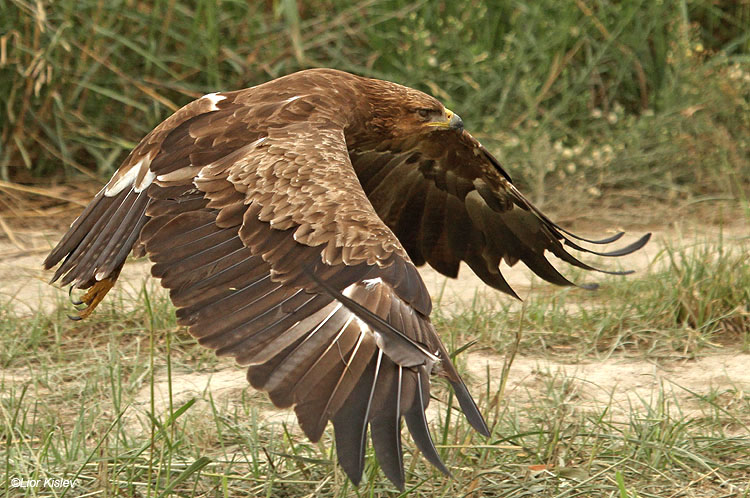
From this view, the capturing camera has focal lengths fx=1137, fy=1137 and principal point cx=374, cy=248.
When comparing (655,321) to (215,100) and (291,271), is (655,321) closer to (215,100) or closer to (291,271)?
(215,100)

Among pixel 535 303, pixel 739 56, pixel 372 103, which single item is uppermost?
pixel 739 56

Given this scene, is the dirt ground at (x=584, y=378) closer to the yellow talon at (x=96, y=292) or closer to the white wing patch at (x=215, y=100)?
the yellow talon at (x=96, y=292)

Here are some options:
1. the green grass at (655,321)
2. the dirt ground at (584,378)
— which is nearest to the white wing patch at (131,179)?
the dirt ground at (584,378)

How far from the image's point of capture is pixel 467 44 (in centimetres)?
645

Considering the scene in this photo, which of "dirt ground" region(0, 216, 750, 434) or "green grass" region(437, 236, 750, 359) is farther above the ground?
"green grass" region(437, 236, 750, 359)

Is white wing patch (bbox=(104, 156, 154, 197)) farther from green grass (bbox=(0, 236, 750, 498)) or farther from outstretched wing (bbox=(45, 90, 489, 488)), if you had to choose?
green grass (bbox=(0, 236, 750, 498))

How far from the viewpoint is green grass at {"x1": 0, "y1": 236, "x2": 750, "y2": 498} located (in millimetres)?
2945

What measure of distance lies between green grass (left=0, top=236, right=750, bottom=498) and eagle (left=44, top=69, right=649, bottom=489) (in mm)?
248

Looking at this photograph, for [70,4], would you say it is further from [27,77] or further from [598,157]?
[598,157]

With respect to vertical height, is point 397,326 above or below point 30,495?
above

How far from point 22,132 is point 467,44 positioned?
248 centimetres

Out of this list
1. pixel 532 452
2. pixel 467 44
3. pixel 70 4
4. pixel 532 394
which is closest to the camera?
pixel 532 452

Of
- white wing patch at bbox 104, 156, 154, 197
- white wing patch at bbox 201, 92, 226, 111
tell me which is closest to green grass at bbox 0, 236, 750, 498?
white wing patch at bbox 104, 156, 154, 197

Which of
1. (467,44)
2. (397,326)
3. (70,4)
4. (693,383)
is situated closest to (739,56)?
(467,44)
